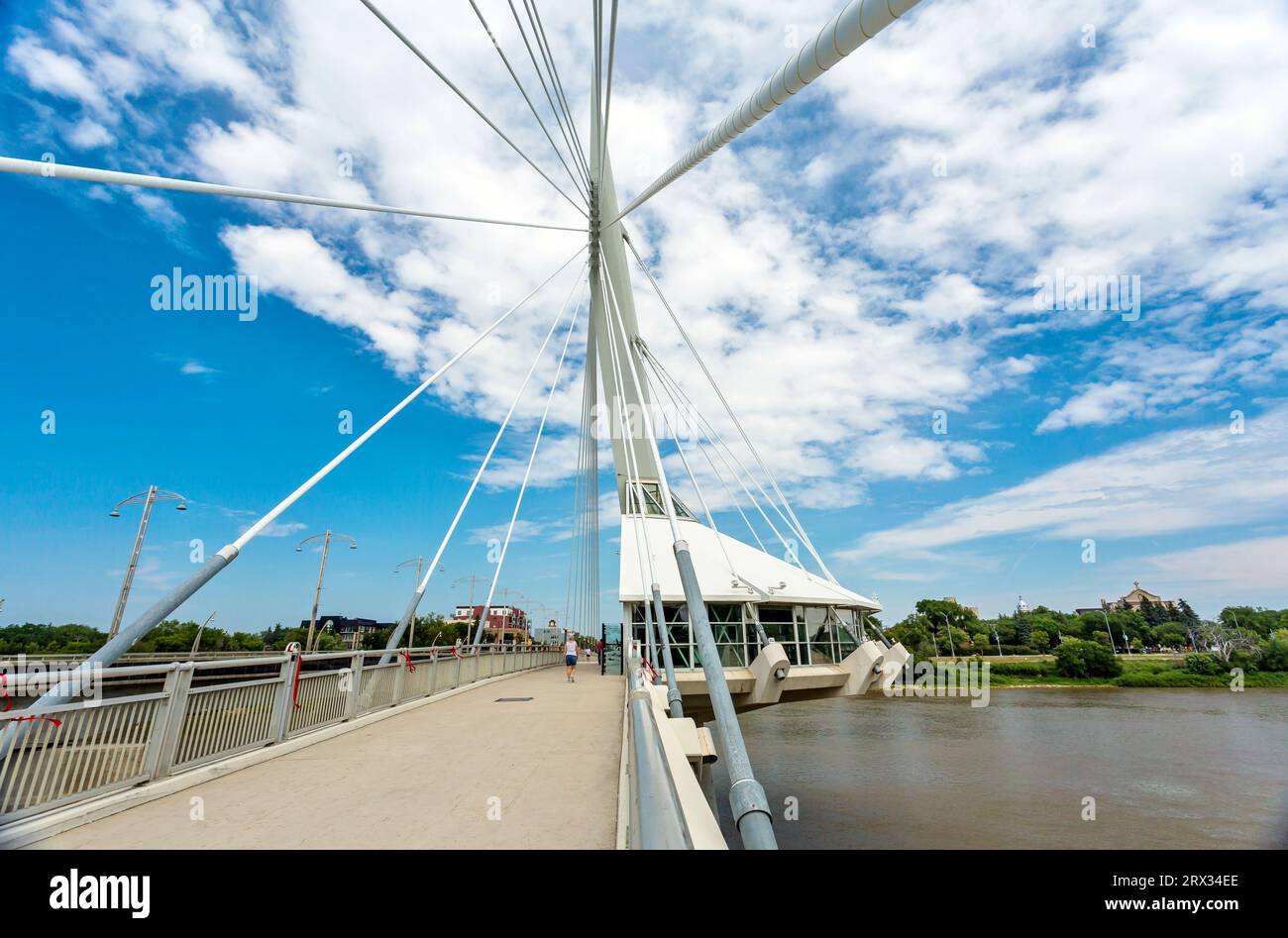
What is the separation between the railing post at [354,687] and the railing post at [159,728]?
4.07m

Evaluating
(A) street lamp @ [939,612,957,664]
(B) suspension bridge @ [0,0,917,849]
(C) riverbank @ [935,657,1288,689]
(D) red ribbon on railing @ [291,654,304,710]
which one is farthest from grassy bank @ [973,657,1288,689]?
(D) red ribbon on railing @ [291,654,304,710]

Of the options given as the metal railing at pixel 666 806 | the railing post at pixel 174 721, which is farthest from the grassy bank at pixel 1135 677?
the railing post at pixel 174 721

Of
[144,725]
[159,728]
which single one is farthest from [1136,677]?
[144,725]

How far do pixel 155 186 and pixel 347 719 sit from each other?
328 inches

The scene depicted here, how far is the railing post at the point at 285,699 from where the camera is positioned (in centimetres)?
801

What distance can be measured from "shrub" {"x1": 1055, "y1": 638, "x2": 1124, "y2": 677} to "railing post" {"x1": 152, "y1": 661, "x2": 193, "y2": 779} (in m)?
95.7

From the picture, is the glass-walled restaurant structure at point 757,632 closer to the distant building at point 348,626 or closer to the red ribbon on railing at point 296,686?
the red ribbon on railing at point 296,686

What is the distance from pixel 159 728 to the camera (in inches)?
235

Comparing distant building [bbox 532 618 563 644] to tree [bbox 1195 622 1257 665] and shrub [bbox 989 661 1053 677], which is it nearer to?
shrub [bbox 989 661 1053 677]

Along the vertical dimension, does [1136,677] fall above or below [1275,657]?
below

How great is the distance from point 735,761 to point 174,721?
6067 mm

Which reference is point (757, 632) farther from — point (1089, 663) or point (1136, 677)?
point (1136, 677)
